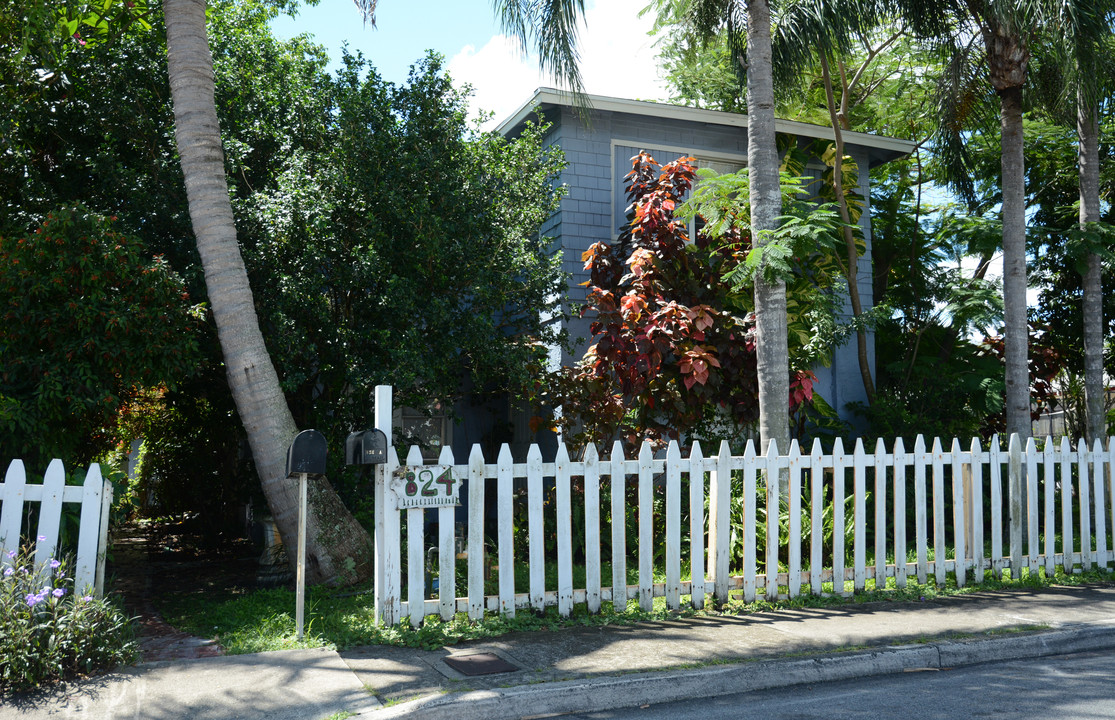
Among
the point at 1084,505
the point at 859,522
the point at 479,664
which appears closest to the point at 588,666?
the point at 479,664

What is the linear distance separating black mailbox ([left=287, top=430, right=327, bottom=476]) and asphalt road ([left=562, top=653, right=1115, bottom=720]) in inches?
97.7

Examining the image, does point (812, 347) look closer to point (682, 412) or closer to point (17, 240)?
point (682, 412)

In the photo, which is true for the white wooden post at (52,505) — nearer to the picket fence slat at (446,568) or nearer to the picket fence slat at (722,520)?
the picket fence slat at (446,568)

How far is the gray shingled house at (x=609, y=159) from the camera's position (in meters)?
11.5

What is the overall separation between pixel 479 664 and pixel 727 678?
1.61 meters

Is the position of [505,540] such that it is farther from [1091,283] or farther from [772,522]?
[1091,283]

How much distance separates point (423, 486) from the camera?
6094 millimetres

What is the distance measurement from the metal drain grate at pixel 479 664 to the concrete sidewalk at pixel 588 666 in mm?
20

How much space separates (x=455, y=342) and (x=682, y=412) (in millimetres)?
2926

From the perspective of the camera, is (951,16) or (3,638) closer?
(3,638)

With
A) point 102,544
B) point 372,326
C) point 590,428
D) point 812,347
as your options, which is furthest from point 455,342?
point 812,347

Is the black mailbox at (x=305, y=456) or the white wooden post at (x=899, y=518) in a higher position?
the black mailbox at (x=305, y=456)

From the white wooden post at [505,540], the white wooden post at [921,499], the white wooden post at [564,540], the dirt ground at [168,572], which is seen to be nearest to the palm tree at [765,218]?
the white wooden post at [921,499]

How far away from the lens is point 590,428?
9.65m
